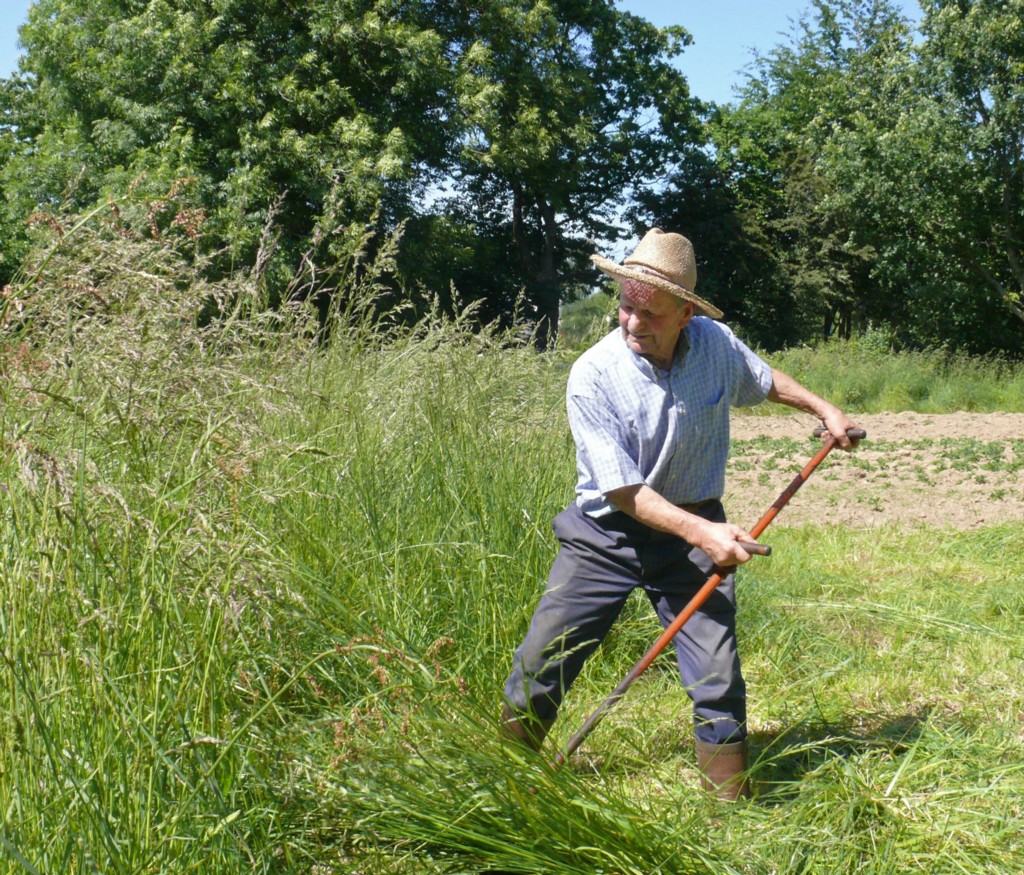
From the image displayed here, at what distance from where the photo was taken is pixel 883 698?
15.0 feet

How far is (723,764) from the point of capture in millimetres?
3516

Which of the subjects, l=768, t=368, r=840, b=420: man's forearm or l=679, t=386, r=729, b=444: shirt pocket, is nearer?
l=679, t=386, r=729, b=444: shirt pocket

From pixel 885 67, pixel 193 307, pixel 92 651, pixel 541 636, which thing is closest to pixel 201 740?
pixel 92 651

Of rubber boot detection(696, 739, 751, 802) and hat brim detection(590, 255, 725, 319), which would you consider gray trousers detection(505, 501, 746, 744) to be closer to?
rubber boot detection(696, 739, 751, 802)

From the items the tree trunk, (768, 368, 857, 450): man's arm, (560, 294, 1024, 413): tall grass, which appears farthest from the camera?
the tree trunk

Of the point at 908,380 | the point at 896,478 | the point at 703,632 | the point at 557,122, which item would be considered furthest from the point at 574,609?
the point at 557,122

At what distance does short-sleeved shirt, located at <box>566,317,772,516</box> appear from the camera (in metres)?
3.59

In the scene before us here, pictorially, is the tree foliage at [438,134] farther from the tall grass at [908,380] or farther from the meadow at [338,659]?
the meadow at [338,659]

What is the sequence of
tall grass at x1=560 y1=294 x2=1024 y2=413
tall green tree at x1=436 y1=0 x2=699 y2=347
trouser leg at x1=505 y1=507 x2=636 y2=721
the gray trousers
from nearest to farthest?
1. the gray trousers
2. trouser leg at x1=505 y1=507 x2=636 y2=721
3. tall grass at x1=560 y1=294 x2=1024 y2=413
4. tall green tree at x1=436 y1=0 x2=699 y2=347

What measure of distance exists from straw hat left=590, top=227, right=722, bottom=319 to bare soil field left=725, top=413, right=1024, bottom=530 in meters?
4.25

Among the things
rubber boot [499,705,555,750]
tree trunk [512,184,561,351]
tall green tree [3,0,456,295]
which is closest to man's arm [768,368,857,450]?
rubber boot [499,705,555,750]

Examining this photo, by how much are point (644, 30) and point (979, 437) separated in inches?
1024

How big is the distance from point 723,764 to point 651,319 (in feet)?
4.55

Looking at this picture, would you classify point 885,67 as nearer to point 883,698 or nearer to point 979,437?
point 979,437
